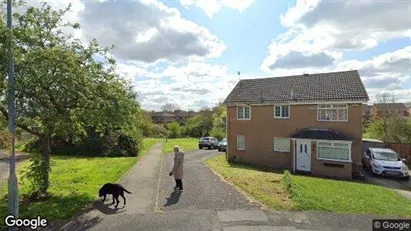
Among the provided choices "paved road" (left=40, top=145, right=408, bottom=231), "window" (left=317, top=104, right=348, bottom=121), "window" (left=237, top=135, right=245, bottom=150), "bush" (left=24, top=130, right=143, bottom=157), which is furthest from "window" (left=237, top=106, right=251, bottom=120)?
"paved road" (left=40, top=145, right=408, bottom=231)

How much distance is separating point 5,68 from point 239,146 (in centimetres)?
2088

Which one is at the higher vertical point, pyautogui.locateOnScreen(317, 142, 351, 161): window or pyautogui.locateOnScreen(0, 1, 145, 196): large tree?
pyautogui.locateOnScreen(0, 1, 145, 196): large tree

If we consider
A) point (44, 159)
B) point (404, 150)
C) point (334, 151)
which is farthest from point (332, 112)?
point (44, 159)

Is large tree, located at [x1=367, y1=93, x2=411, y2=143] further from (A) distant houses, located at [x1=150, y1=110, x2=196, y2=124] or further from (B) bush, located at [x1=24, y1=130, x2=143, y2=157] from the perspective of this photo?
(A) distant houses, located at [x1=150, y1=110, x2=196, y2=124]

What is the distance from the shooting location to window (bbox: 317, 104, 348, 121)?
22.8 meters

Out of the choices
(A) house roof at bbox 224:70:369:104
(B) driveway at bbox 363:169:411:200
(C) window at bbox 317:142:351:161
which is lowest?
(B) driveway at bbox 363:169:411:200

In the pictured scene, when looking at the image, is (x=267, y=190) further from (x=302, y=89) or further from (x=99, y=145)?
(x=99, y=145)

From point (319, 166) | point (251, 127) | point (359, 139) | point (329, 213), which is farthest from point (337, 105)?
point (329, 213)

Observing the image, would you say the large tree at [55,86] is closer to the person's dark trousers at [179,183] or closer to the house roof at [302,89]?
the person's dark trousers at [179,183]

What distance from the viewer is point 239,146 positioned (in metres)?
27.9

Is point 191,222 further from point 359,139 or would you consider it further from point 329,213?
point 359,139

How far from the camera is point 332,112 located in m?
23.3

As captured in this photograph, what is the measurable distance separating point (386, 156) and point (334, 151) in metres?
3.83

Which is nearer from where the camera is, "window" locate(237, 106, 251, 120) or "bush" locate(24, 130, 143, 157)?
"window" locate(237, 106, 251, 120)
